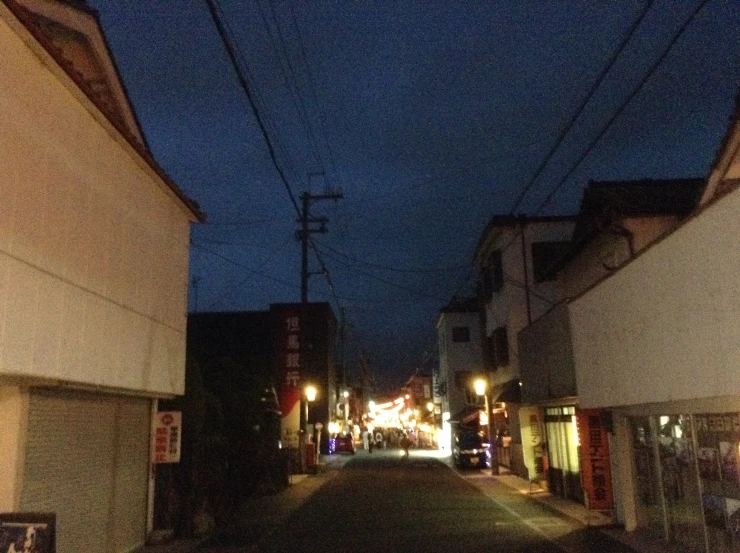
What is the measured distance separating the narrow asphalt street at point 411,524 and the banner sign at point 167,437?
6.41 ft

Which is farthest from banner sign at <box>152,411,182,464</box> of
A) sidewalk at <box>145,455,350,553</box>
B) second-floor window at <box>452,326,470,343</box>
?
second-floor window at <box>452,326,470,343</box>

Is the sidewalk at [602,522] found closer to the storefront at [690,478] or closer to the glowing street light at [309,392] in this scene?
the storefront at [690,478]

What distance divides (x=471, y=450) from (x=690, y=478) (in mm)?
24877

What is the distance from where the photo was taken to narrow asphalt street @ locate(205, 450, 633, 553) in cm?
1389

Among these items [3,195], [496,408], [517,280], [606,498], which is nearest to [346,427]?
[496,408]

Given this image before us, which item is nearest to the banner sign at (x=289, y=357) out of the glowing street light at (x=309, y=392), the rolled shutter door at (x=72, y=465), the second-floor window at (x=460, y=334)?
the glowing street light at (x=309, y=392)

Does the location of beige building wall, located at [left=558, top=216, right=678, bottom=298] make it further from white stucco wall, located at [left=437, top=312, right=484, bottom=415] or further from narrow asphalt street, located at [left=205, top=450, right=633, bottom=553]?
white stucco wall, located at [left=437, top=312, right=484, bottom=415]

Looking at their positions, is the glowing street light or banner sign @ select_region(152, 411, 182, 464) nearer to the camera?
banner sign @ select_region(152, 411, 182, 464)

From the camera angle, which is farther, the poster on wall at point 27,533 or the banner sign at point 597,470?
the banner sign at point 597,470

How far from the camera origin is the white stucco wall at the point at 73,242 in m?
7.96

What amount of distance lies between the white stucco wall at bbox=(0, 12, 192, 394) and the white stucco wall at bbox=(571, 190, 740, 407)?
8150 millimetres

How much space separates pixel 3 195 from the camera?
7676 mm

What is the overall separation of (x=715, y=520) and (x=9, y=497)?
977cm

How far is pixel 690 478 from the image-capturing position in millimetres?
12000
